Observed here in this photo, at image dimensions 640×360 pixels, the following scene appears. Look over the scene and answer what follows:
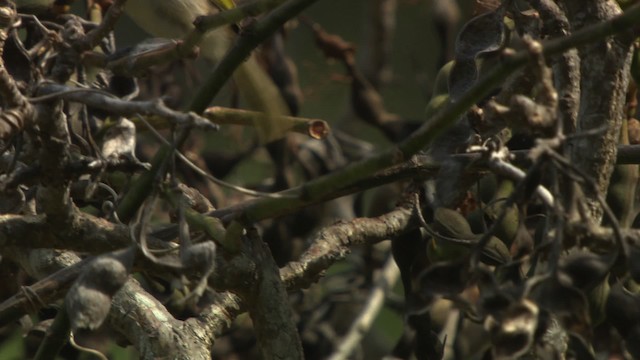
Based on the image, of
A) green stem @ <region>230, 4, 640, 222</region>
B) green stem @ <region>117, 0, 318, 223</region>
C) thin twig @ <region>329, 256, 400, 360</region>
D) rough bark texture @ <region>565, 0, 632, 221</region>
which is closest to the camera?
green stem @ <region>230, 4, 640, 222</region>

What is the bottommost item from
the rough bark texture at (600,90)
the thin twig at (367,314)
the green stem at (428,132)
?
the thin twig at (367,314)

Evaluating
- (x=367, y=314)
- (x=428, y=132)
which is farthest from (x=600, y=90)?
(x=367, y=314)

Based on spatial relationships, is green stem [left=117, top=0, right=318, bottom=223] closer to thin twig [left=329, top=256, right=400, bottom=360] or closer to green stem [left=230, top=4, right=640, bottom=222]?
green stem [left=230, top=4, right=640, bottom=222]

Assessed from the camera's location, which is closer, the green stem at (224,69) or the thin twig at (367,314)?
the green stem at (224,69)

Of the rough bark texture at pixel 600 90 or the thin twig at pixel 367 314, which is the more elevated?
the rough bark texture at pixel 600 90

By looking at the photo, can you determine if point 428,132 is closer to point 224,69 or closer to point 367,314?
point 224,69

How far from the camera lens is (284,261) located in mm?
2092

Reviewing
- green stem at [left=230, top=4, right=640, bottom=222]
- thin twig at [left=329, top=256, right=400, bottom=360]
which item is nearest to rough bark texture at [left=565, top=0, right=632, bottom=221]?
green stem at [left=230, top=4, right=640, bottom=222]

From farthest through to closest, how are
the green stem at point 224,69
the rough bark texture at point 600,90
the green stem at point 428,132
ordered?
the rough bark texture at point 600,90, the green stem at point 224,69, the green stem at point 428,132

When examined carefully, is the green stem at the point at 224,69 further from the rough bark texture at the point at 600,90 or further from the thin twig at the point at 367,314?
the thin twig at the point at 367,314

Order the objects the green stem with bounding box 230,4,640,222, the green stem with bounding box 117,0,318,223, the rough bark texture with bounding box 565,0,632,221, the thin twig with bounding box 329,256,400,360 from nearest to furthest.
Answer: the green stem with bounding box 230,4,640,222 → the green stem with bounding box 117,0,318,223 → the rough bark texture with bounding box 565,0,632,221 → the thin twig with bounding box 329,256,400,360

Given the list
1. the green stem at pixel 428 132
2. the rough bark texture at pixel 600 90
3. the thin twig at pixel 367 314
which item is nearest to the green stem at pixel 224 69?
the green stem at pixel 428 132

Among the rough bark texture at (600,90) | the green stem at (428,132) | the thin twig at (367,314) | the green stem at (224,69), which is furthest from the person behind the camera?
the thin twig at (367,314)

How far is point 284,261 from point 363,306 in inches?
7.7
